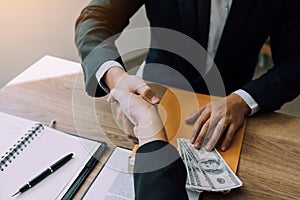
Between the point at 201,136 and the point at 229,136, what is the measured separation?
6 centimetres

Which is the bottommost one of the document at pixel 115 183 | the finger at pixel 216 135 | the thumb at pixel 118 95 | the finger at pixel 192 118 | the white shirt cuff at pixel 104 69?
the finger at pixel 216 135

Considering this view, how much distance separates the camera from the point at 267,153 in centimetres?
77

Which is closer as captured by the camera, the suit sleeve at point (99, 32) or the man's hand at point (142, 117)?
the man's hand at point (142, 117)

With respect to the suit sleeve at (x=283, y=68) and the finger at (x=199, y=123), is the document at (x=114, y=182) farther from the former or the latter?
the suit sleeve at (x=283, y=68)

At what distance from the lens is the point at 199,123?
2.64 feet

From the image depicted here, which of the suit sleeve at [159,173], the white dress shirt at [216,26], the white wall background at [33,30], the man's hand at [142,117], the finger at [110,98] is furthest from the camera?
the white wall background at [33,30]

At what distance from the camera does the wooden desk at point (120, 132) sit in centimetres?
70

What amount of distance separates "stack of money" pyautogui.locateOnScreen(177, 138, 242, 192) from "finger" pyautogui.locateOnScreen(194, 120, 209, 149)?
0.04 ft

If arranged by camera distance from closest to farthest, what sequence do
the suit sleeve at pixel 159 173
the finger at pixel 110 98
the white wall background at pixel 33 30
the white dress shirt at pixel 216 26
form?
the suit sleeve at pixel 159 173 → the finger at pixel 110 98 → the white dress shirt at pixel 216 26 → the white wall background at pixel 33 30

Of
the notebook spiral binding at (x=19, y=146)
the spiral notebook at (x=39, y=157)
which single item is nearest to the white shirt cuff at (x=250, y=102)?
the spiral notebook at (x=39, y=157)

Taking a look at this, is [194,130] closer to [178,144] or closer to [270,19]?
[178,144]

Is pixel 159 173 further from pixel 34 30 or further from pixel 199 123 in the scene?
pixel 34 30

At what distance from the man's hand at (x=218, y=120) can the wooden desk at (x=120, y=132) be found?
0.04m

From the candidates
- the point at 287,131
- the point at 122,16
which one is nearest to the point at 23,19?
the point at 122,16
